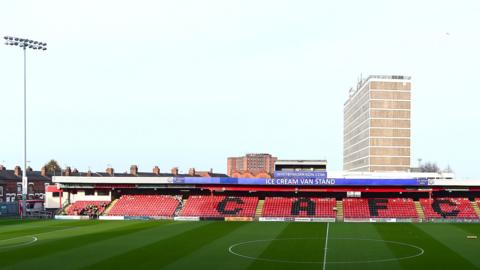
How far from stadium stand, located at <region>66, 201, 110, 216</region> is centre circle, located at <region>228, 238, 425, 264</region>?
4066 centimetres

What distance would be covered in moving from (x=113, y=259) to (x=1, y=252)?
36.2 ft

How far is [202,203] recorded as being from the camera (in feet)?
258

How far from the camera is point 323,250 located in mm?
39875

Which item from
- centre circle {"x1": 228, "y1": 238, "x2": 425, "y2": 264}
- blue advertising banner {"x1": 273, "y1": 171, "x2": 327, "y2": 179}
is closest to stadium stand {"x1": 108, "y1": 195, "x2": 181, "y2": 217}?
blue advertising banner {"x1": 273, "y1": 171, "x2": 327, "y2": 179}

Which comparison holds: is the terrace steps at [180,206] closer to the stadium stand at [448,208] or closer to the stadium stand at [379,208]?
the stadium stand at [379,208]

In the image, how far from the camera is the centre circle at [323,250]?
3534 centimetres

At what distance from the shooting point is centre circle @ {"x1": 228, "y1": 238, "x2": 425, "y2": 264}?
35344mm

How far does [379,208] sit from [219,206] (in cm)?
2473

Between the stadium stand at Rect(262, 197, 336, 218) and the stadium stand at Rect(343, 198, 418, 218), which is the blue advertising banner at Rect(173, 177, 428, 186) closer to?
the stadium stand at Rect(343, 198, 418, 218)

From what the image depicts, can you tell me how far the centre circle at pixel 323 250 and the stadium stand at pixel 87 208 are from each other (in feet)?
133

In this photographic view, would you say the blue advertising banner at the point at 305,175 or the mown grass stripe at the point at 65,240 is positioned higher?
the blue advertising banner at the point at 305,175

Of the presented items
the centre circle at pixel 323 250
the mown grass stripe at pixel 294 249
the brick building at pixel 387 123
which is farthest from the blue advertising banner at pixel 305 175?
the brick building at pixel 387 123

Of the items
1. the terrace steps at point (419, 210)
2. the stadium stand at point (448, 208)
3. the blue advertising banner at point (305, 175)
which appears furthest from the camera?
the blue advertising banner at point (305, 175)

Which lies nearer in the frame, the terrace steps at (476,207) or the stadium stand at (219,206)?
the terrace steps at (476,207)
